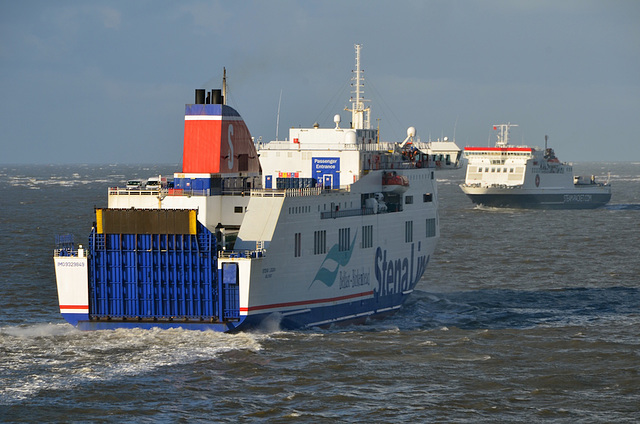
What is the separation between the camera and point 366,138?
43062mm

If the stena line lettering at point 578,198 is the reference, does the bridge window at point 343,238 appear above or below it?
Answer: above

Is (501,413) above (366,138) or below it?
below

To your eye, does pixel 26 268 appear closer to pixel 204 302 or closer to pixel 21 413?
pixel 204 302

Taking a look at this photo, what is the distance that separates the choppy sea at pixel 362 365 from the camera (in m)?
25.9

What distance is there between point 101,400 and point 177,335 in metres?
5.64

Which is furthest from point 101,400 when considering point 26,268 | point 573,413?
point 26,268

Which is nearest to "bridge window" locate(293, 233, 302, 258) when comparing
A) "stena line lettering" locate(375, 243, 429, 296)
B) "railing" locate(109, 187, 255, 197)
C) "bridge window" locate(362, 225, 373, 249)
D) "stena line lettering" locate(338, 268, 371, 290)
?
"railing" locate(109, 187, 255, 197)

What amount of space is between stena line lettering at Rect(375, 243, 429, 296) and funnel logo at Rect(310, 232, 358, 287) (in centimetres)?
266

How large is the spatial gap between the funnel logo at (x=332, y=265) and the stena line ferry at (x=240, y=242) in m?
0.03

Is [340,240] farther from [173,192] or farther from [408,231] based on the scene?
[408,231]

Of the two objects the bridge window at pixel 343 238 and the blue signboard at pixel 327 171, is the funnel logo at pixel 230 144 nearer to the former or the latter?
the bridge window at pixel 343 238

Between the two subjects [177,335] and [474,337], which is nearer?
[177,335]

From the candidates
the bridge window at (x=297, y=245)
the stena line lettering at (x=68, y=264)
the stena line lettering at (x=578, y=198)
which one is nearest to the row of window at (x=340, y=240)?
the bridge window at (x=297, y=245)

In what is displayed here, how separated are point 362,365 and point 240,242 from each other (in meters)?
5.66
